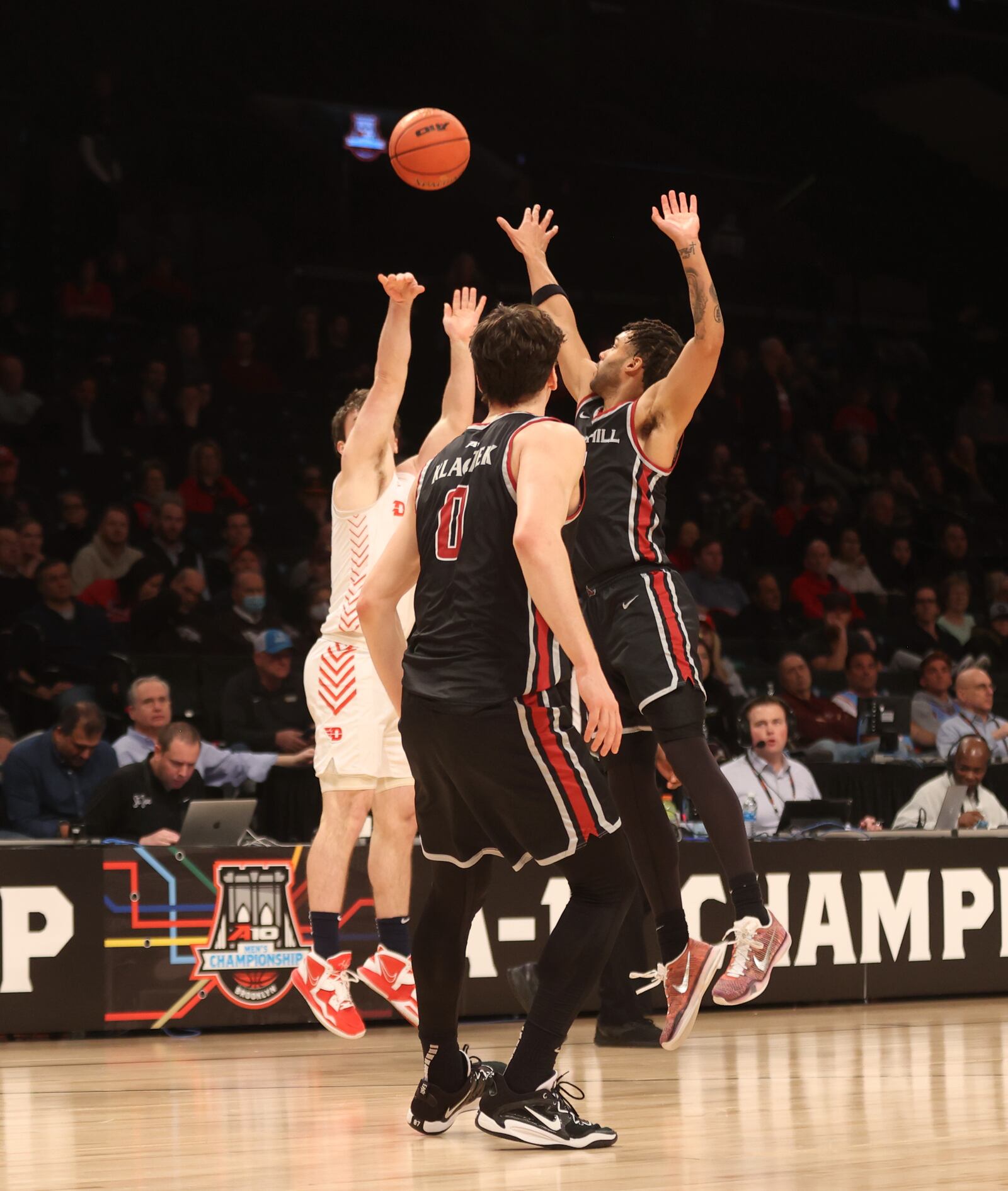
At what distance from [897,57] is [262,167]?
7.86 m

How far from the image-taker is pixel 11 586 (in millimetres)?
10617

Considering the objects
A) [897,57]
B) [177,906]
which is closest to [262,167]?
[897,57]

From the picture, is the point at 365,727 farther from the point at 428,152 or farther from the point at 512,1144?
the point at 428,152

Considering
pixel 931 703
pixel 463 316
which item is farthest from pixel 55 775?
pixel 931 703

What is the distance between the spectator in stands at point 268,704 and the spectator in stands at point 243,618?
2.32ft

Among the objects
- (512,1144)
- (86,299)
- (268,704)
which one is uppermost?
(86,299)

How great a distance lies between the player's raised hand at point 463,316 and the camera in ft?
19.1

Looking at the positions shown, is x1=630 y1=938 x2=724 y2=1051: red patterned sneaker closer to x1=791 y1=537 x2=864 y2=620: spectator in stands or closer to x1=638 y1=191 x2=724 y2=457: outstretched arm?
x1=638 y1=191 x2=724 y2=457: outstretched arm

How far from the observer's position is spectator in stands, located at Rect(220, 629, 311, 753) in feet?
30.8

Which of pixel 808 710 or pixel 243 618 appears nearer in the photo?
pixel 808 710

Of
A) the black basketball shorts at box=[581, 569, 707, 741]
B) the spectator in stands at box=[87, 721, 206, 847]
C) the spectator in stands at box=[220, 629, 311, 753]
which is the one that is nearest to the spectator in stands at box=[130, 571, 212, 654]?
the spectator in stands at box=[220, 629, 311, 753]

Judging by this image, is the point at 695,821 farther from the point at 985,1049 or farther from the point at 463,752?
the point at 463,752

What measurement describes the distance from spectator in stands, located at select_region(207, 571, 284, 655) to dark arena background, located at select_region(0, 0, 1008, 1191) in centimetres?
3

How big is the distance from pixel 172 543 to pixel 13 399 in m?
2.55
